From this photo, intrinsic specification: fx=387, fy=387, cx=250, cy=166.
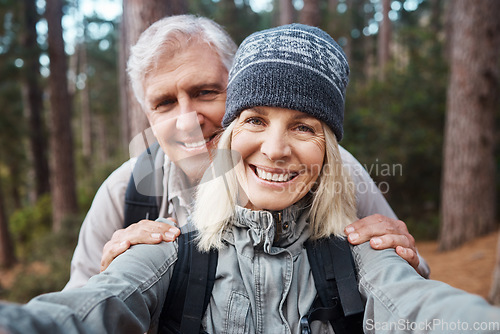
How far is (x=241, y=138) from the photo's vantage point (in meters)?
1.74

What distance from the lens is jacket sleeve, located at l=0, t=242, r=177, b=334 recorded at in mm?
939

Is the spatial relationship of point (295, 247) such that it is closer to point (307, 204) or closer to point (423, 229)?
point (307, 204)

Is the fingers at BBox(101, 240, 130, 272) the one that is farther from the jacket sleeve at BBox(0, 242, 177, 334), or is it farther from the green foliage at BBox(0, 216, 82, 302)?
the green foliage at BBox(0, 216, 82, 302)

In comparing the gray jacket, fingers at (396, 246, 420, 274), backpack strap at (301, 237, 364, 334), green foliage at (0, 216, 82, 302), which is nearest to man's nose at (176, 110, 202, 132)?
the gray jacket

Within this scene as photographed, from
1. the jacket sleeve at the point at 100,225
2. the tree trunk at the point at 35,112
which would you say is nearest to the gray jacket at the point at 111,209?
the jacket sleeve at the point at 100,225

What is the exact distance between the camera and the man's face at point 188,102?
7.28 feet

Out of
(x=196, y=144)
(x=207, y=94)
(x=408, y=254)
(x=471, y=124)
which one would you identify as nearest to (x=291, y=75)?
(x=207, y=94)

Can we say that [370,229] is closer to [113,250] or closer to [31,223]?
[113,250]

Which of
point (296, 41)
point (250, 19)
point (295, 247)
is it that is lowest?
point (295, 247)

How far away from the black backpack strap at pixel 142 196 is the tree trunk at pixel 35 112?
38.5 feet

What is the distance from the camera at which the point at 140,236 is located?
5.56 feet

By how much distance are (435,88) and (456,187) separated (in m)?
3.68

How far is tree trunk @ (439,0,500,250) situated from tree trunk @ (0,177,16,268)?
1189cm

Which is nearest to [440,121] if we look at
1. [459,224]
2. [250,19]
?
[459,224]
